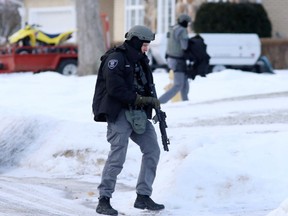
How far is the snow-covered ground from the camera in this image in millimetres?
10047

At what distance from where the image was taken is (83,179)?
12.5 meters

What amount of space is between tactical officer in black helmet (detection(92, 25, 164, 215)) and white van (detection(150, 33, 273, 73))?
20.4 meters

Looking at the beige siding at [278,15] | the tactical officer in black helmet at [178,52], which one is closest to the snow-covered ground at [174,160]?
the tactical officer in black helmet at [178,52]

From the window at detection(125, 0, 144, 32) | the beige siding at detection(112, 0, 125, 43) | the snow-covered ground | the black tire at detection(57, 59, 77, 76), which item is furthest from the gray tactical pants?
the beige siding at detection(112, 0, 125, 43)

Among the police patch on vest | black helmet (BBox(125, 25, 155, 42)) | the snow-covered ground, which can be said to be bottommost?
the snow-covered ground

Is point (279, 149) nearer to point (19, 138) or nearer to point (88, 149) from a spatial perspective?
point (88, 149)

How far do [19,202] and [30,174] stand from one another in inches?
131

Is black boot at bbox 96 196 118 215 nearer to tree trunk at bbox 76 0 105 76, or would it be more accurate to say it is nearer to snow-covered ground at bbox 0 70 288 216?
snow-covered ground at bbox 0 70 288 216

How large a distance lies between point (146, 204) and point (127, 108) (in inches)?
36.9

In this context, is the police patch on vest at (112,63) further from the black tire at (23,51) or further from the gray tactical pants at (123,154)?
the black tire at (23,51)

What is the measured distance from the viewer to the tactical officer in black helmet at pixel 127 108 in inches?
372

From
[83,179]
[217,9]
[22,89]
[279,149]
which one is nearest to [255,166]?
[279,149]

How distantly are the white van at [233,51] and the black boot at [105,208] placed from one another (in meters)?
20.6

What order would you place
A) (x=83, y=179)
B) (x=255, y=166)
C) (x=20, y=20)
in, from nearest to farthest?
(x=255, y=166) < (x=83, y=179) < (x=20, y=20)
